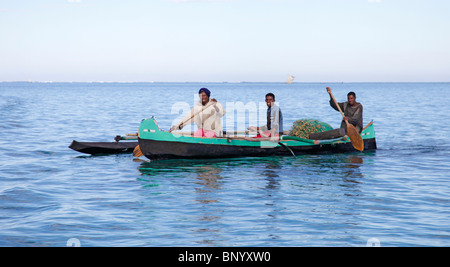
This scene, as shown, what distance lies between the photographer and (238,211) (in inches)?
392

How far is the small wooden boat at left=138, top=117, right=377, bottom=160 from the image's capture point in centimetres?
1562

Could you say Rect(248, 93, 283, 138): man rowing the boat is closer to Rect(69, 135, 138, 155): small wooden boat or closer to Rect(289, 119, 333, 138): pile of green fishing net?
Rect(289, 119, 333, 138): pile of green fishing net

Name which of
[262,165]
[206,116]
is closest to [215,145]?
[206,116]

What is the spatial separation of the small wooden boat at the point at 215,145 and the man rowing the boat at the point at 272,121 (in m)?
0.35

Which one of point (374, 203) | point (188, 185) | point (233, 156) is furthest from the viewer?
point (233, 156)

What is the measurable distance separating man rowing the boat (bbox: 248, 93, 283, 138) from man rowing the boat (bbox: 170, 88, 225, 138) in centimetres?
148

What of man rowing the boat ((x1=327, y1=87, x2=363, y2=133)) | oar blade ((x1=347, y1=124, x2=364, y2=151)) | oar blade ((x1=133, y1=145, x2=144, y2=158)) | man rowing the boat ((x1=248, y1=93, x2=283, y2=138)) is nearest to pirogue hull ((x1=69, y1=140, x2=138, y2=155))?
oar blade ((x1=133, y1=145, x2=144, y2=158))

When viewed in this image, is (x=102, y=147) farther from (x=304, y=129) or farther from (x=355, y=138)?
(x=355, y=138)

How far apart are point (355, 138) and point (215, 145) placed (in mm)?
4932

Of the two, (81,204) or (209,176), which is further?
(209,176)

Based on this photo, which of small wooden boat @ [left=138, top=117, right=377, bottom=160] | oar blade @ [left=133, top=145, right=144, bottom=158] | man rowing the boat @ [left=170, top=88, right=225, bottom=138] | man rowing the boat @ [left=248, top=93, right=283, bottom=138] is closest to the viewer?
man rowing the boat @ [left=170, top=88, right=225, bottom=138]

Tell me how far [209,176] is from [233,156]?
2.83 metres
